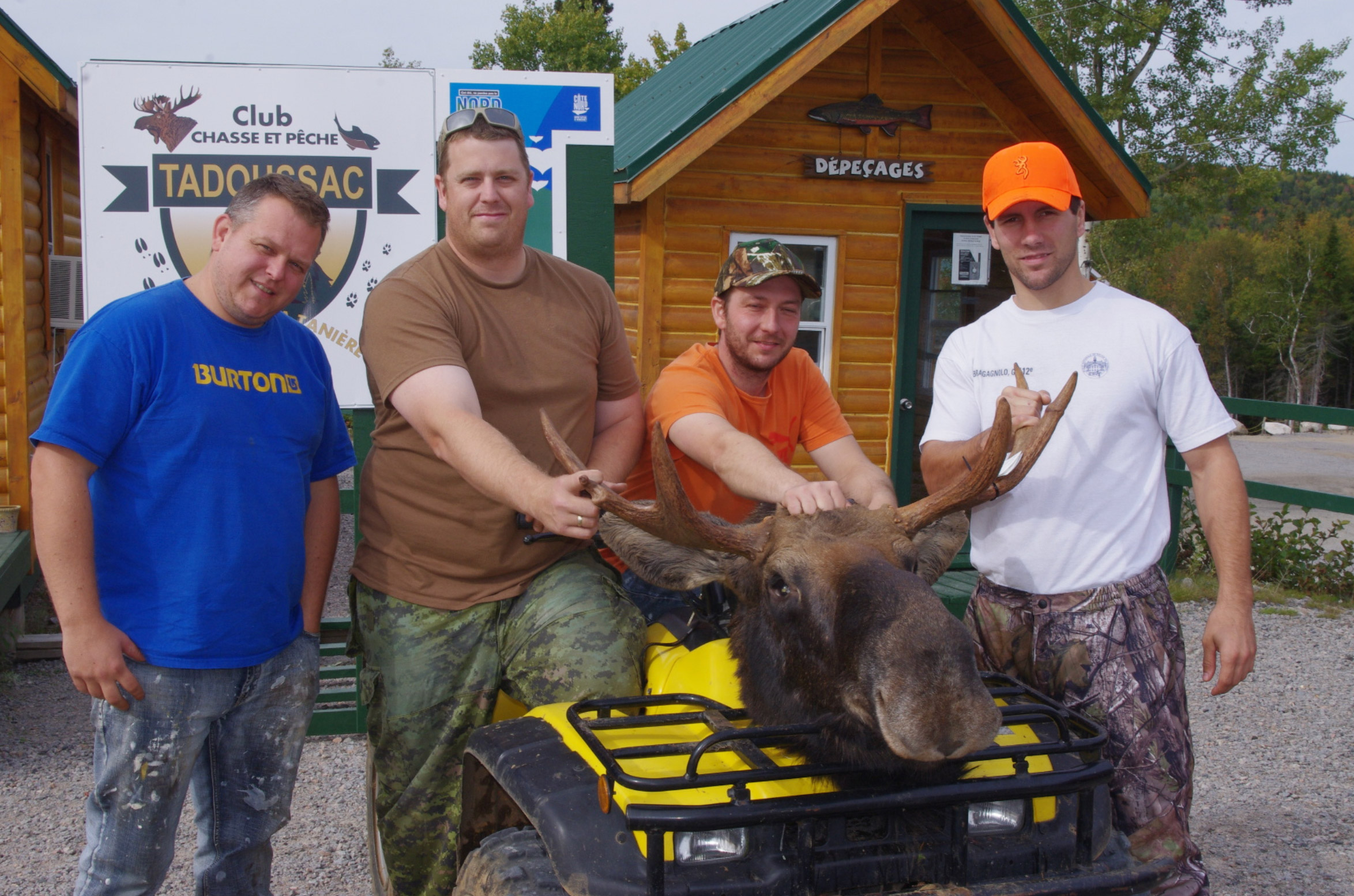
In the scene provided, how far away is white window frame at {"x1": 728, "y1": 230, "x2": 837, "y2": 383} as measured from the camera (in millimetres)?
10320

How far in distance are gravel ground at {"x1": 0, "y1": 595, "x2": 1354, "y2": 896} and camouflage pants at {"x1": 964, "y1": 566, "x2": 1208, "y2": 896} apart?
1.96 meters

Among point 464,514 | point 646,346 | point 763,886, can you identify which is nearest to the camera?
point 763,886

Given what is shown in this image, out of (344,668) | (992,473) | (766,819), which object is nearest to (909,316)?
(344,668)

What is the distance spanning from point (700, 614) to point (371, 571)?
109cm

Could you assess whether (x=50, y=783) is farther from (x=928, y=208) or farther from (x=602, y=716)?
(x=928, y=208)

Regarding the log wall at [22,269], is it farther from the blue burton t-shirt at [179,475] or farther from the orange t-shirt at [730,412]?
the orange t-shirt at [730,412]

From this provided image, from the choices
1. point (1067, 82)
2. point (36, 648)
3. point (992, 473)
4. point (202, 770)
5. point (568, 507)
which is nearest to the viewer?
point (568, 507)

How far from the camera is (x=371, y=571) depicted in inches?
132

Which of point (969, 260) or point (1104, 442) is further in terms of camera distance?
point (969, 260)

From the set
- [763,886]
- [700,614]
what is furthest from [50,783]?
[763,886]

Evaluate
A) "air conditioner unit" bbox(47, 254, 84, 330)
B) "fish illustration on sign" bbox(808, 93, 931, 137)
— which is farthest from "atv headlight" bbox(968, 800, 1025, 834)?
"fish illustration on sign" bbox(808, 93, 931, 137)

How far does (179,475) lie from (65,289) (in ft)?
19.5

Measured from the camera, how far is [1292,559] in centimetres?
968

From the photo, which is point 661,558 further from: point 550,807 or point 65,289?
point 65,289
